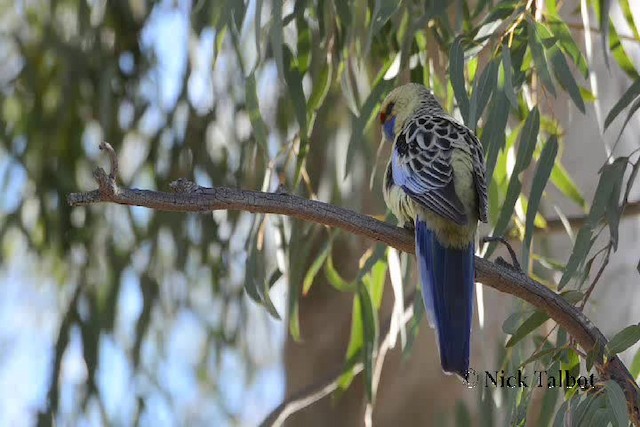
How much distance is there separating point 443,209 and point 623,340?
0.33 meters

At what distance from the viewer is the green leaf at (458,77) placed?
2005 mm

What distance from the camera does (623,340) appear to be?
1.72 meters

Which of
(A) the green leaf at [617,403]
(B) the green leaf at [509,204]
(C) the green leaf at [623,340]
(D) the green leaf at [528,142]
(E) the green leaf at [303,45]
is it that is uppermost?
(E) the green leaf at [303,45]

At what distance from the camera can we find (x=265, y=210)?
1545mm

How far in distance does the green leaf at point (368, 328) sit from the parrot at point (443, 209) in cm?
48

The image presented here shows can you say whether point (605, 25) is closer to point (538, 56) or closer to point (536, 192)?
point (538, 56)

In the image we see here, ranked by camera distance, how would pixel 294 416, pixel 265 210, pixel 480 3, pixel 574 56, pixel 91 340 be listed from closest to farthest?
pixel 265 210, pixel 574 56, pixel 480 3, pixel 91 340, pixel 294 416

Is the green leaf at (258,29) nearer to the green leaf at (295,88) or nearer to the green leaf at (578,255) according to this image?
the green leaf at (295,88)

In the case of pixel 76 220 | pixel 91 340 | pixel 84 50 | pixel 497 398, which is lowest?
pixel 497 398

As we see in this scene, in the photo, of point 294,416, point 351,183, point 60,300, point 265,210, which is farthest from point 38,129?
point 265,210

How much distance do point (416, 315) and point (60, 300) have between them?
0.98 metres

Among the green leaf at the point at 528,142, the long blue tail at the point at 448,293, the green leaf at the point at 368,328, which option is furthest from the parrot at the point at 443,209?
the green leaf at the point at 368,328

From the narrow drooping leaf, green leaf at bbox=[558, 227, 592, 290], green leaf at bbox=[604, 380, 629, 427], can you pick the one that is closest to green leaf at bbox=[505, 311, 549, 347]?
green leaf at bbox=[558, 227, 592, 290]

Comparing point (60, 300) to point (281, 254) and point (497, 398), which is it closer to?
point (281, 254)
